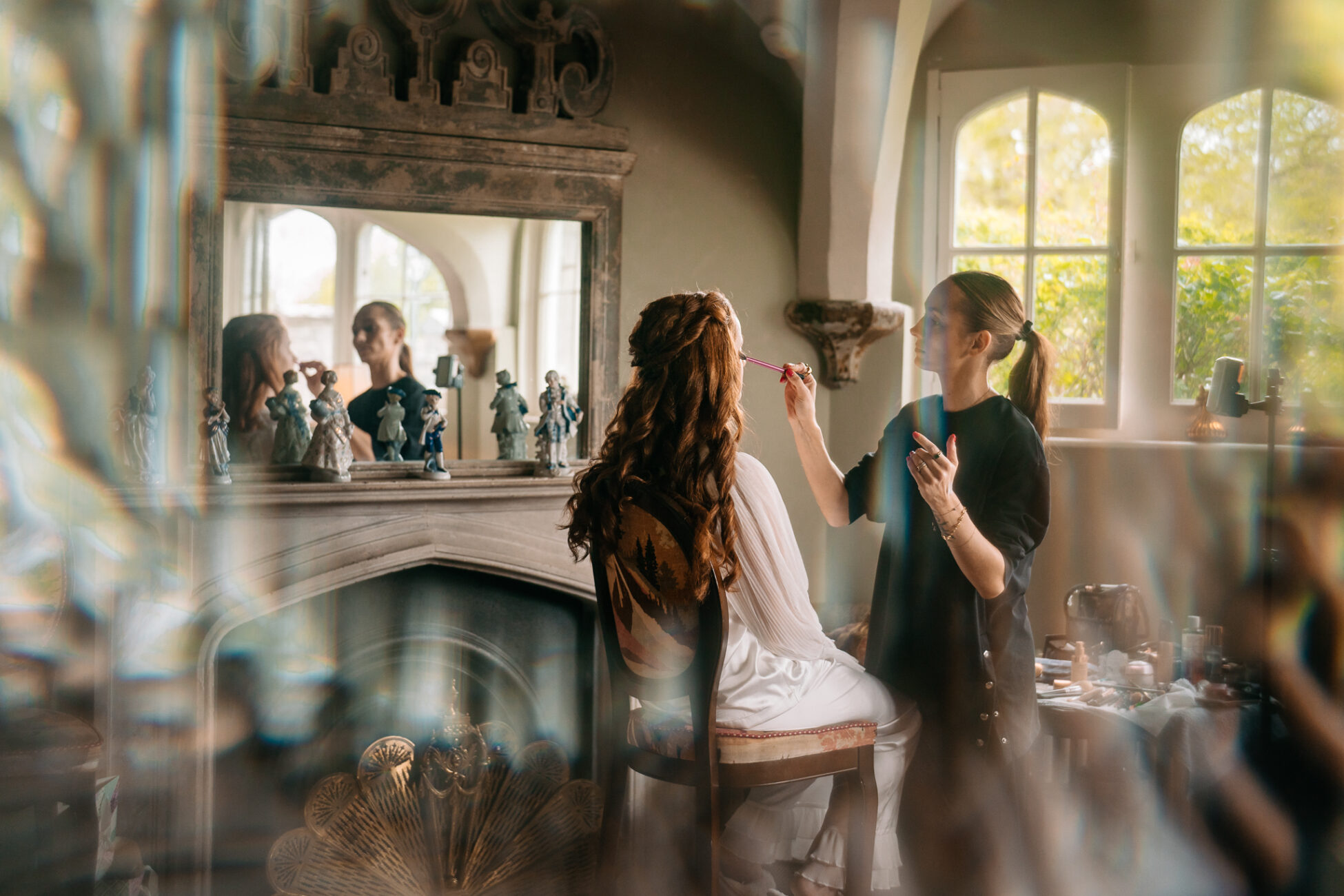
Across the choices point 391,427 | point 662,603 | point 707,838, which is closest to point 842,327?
point 391,427

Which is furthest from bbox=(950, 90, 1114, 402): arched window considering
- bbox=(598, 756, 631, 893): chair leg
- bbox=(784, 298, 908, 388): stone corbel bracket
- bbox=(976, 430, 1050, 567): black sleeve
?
bbox=(598, 756, 631, 893): chair leg

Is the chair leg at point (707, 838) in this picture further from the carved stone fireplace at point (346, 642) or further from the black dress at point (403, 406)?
the black dress at point (403, 406)

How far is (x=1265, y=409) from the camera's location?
2.94 metres

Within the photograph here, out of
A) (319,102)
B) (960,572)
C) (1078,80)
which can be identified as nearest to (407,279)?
(319,102)

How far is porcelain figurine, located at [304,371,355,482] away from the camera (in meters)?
3.11

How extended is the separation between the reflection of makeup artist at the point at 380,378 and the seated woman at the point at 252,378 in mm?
229

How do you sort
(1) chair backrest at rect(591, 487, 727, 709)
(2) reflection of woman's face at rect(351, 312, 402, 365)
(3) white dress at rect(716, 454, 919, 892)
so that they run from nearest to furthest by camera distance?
(1) chair backrest at rect(591, 487, 727, 709) → (3) white dress at rect(716, 454, 919, 892) → (2) reflection of woman's face at rect(351, 312, 402, 365)

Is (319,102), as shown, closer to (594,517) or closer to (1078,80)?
(594,517)

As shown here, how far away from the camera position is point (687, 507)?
175 centimetres

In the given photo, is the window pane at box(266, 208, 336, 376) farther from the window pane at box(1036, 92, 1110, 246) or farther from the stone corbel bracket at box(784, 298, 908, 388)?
the window pane at box(1036, 92, 1110, 246)

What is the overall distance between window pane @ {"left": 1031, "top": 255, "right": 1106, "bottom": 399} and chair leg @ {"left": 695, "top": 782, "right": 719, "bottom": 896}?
2517 mm

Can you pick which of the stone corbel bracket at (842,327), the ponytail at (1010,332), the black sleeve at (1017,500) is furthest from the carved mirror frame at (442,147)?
the black sleeve at (1017,500)

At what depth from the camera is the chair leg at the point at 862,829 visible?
1.82 m

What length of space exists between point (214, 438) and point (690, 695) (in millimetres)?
1828
